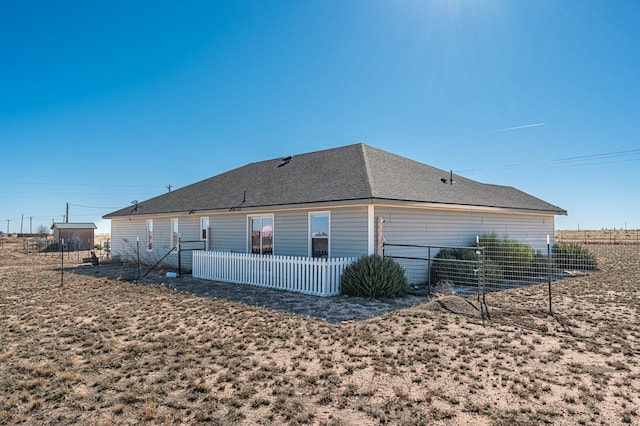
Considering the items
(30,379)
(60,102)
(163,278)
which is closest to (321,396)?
(30,379)

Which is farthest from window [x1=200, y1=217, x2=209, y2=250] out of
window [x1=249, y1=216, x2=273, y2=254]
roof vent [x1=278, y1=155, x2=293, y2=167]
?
roof vent [x1=278, y1=155, x2=293, y2=167]

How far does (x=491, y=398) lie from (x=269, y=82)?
17395mm

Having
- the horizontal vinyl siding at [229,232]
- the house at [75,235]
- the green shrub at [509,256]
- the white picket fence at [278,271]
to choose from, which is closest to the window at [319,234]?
the white picket fence at [278,271]

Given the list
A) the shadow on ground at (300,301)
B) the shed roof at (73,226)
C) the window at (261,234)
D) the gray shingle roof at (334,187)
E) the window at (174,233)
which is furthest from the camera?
the shed roof at (73,226)

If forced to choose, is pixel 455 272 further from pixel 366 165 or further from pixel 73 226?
pixel 73 226

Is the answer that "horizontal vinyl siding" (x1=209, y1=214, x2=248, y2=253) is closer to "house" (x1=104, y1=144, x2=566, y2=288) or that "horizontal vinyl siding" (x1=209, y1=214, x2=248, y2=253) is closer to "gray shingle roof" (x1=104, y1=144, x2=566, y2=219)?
"house" (x1=104, y1=144, x2=566, y2=288)

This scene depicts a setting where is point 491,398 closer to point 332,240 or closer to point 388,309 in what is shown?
point 388,309

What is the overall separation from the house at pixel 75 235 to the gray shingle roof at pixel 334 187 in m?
22.3

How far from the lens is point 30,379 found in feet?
15.1

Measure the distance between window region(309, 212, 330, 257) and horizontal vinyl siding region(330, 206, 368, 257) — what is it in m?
0.30

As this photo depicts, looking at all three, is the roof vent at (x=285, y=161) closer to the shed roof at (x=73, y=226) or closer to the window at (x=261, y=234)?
the window at (x=261, y=234)

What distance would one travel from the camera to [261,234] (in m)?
14.9

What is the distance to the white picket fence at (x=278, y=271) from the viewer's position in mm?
10672

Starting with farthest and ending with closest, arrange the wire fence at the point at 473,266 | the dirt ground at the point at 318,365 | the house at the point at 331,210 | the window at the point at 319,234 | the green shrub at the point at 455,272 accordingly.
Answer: the window at the point at 319,234 → the green shrub at the point at 455,272 → the house at the point at 331,210 → the wire fence at the point at 473,266 → the dirt ground at the point at 318,365
